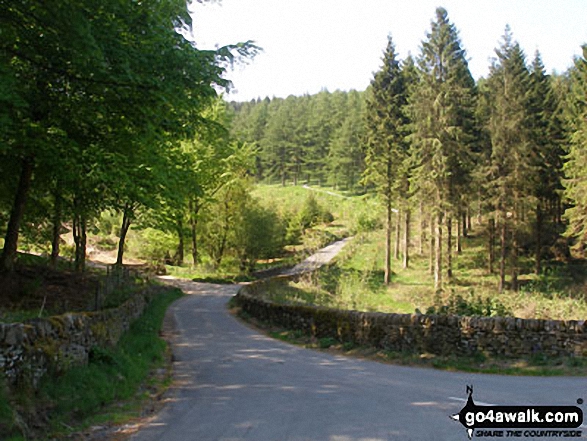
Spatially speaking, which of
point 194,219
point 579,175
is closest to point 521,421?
point 579,175

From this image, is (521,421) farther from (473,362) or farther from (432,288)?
(432,288)

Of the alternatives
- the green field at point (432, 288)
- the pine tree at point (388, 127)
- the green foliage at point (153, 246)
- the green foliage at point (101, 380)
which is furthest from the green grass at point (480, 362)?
the green foliage at point (153, 246)

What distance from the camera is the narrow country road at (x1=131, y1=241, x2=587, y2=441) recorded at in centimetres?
614

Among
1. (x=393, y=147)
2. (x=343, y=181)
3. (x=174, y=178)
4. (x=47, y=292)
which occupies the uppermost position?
(x=343, y=181)

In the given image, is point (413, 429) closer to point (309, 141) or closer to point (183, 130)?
point (183, 130)

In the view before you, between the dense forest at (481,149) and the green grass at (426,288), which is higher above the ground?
the dense forest at (481,149)

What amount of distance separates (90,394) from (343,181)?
87.7 m

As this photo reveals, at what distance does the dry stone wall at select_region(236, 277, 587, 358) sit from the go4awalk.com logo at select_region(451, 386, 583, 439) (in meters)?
4.31

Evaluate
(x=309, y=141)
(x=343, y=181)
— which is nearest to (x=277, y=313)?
(x=343, y=181)

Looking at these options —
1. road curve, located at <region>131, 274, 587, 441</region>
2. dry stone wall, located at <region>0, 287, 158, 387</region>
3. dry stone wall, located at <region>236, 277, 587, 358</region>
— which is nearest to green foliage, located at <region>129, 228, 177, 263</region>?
dry stone wall, located at <region>236, 277, 587, 358</region>

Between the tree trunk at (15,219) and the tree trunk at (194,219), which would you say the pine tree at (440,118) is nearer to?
the tree trunk at (194,219)

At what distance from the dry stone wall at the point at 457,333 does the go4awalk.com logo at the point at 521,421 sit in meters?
4.31

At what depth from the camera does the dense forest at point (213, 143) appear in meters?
10.1

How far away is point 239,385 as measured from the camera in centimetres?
915
